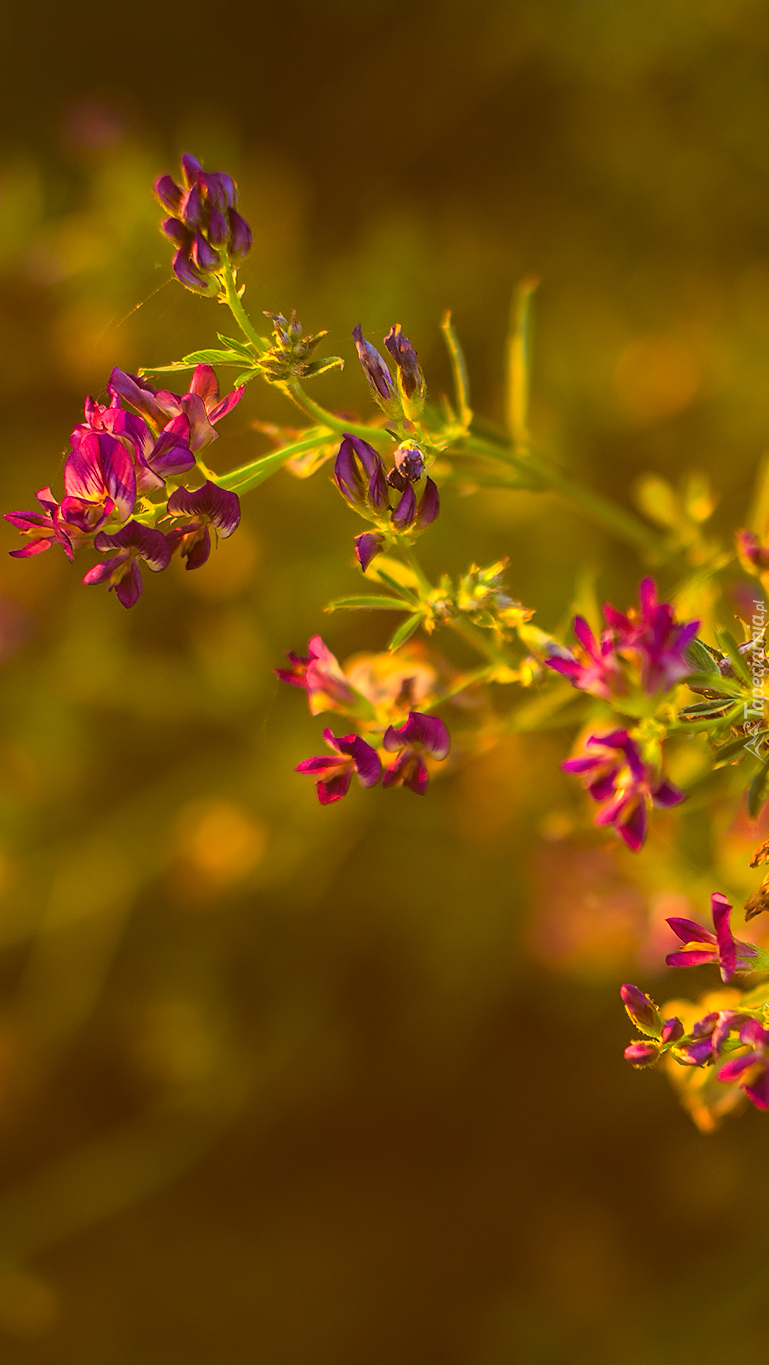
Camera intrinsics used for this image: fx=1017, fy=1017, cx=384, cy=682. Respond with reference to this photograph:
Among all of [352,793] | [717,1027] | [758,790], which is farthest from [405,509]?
[352,793]

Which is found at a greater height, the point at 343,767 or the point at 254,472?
the point at 254,472

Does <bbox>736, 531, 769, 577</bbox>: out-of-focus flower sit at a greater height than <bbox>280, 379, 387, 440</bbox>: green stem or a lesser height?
lesser

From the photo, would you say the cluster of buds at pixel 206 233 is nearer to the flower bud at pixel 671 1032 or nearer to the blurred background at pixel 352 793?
the flower bud at pixel 671 1032

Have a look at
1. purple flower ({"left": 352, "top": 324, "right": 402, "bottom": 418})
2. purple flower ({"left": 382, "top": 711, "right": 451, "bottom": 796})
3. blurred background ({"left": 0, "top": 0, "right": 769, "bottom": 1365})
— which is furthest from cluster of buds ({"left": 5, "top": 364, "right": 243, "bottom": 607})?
blurred background ({"left": 0, "top": 0, "right": 769, "bottom": 1365})

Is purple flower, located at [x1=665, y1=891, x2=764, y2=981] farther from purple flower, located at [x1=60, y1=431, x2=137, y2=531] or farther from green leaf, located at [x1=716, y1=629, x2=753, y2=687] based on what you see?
purple flower, located at [x1=60, y1=431, x2=137, y2=531]

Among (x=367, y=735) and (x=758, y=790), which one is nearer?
(x=758, y=790)

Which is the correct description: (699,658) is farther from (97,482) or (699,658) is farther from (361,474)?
(97,482)

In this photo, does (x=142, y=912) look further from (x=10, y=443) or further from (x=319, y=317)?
(x=319, y=317)
